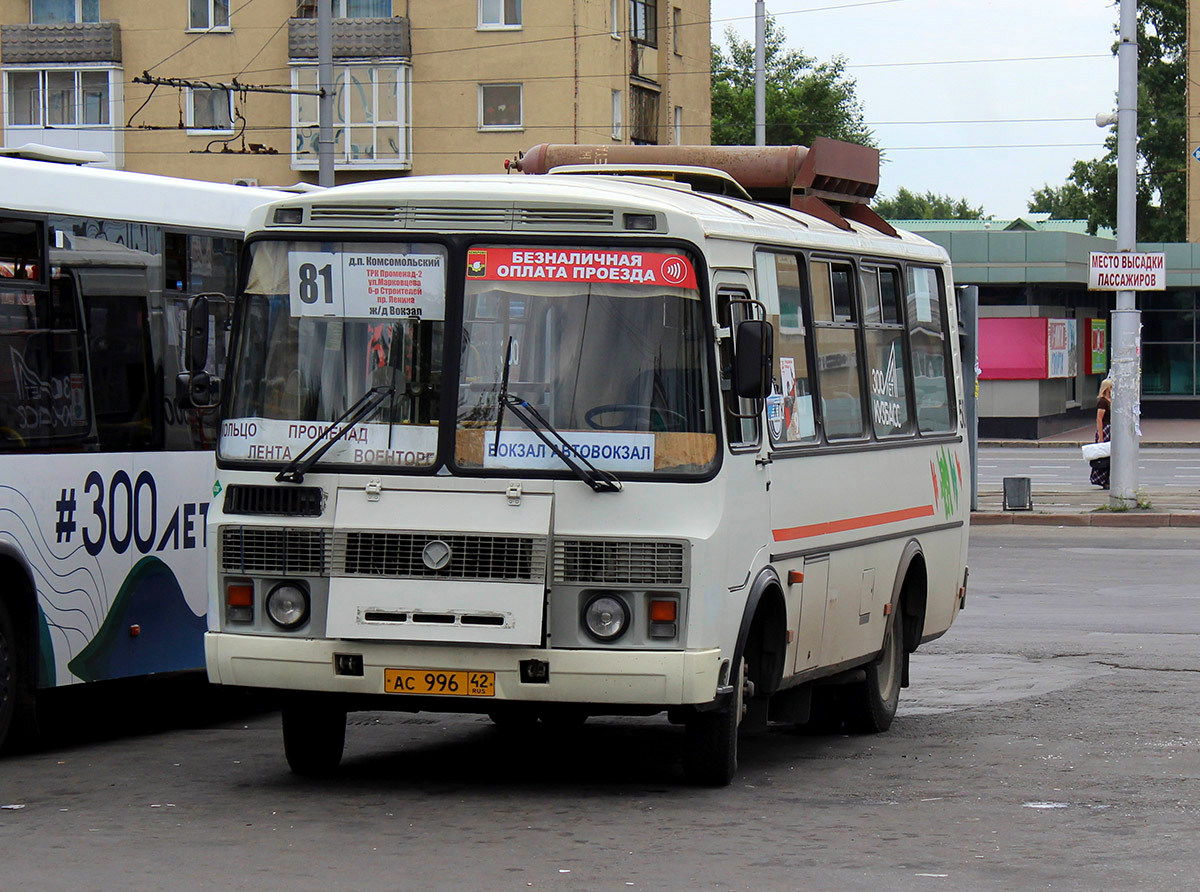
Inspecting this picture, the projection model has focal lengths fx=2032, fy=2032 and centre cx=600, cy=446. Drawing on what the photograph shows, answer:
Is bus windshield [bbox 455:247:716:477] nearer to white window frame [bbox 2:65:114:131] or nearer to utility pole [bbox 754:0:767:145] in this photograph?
utility pole [bbox 754:0:767:145]

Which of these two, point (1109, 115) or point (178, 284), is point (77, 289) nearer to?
point (178, 284)

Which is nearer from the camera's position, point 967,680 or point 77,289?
point 77,289

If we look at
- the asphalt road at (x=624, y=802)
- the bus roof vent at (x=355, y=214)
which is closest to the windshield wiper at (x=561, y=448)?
the bus roof vent at (x=355, y=214)

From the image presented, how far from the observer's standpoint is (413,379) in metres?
8.38

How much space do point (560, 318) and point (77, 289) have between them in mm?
3007

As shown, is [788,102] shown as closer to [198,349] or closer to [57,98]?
A: [57,98]

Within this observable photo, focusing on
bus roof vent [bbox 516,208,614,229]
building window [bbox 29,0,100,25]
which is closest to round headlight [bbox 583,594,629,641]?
bus roof vent [bbox 516,208,614,229]

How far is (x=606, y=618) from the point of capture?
26.4ft

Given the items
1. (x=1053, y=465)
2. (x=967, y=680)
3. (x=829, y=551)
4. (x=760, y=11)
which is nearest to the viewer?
(x=829, y=551)

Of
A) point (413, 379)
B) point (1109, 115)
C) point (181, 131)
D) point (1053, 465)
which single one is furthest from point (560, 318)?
point (181, 131)

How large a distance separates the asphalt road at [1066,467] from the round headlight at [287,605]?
2402cm

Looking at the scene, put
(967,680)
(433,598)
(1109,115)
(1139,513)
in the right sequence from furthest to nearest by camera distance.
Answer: (1109,115) → (1139,513) → (967,680) → (433,598)

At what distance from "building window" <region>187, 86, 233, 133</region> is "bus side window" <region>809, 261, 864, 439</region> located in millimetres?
43715

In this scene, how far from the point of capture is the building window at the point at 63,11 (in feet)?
172
